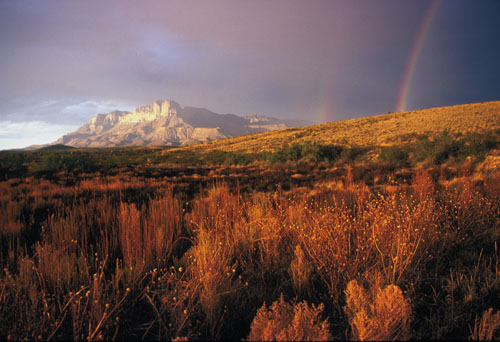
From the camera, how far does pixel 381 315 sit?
164 centimetres

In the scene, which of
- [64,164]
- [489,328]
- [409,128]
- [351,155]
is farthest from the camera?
[409,128]

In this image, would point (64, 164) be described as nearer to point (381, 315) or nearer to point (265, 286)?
point (265, 286)

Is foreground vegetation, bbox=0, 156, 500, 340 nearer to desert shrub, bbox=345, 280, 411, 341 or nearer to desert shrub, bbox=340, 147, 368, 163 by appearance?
desert shrub, bbox=345, 280, 411, 341

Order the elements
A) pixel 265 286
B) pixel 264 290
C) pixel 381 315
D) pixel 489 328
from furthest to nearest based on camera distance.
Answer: pixel 265 286 < pixel 264 290 < pixel 381 315 < pixel 489 328

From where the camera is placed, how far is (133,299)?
6.81 feet

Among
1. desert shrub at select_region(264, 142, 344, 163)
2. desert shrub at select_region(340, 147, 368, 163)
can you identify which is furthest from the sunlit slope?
desert shrub at select_region(264, 142, 344, 163)

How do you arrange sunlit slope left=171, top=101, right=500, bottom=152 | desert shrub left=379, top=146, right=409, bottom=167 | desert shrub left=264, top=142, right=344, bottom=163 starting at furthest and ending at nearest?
1. sunlit slope left=171, top=101, right=500, bottom=152
2. desert shrub left=264, top=142, right=344, bottom=163
3. desert shrub left=379, top=146, right=409, bottom=167

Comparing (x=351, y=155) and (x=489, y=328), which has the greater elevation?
(x=351, y=155)

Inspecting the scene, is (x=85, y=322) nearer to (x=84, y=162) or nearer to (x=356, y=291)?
(x=356, y=291)

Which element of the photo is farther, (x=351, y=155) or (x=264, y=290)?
(x=351, y=155)

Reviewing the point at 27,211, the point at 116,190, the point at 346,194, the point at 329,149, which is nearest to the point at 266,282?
the point at 346,194

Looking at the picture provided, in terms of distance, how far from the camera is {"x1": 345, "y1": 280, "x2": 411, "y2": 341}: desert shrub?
5.01 ft

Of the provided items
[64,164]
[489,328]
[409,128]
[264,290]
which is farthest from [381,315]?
[409,128]

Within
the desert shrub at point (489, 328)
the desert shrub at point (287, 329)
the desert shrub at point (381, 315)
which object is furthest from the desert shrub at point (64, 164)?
the desert shrub at point (489, 328)
